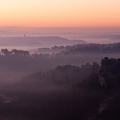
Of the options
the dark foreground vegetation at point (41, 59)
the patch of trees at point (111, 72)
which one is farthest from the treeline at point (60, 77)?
the dark foreground vegetation at point (41, 59)

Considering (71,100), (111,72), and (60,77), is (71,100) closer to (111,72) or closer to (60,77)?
(111,72)

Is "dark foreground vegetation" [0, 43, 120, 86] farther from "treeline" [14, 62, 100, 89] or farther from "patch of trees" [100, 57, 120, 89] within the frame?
"patch of trees" [100, 57, 120, 89]

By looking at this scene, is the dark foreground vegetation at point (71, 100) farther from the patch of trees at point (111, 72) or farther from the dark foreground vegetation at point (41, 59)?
the dark foreground vegetation at point (41, 59)

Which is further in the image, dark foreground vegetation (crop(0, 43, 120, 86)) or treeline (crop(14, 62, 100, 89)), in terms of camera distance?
dark foreground vegetation (crop(0, 43, 120, 86))

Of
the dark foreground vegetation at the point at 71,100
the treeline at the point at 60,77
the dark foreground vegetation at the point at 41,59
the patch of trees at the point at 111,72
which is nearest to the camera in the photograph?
the dark foreground vegetation at the point at 71,100

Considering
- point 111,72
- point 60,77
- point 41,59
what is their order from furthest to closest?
point 41,59
point 60,77
point 111,72


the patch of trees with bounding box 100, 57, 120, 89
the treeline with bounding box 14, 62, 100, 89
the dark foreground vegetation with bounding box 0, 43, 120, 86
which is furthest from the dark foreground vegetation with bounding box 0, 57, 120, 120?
the dark foreground vegetation with bounding box 0, 43, 120, 86

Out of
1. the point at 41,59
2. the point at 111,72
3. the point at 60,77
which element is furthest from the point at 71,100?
the point at 41,59

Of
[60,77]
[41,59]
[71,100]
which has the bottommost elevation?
[71,100]

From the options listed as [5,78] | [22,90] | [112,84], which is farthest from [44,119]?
[5,78]
